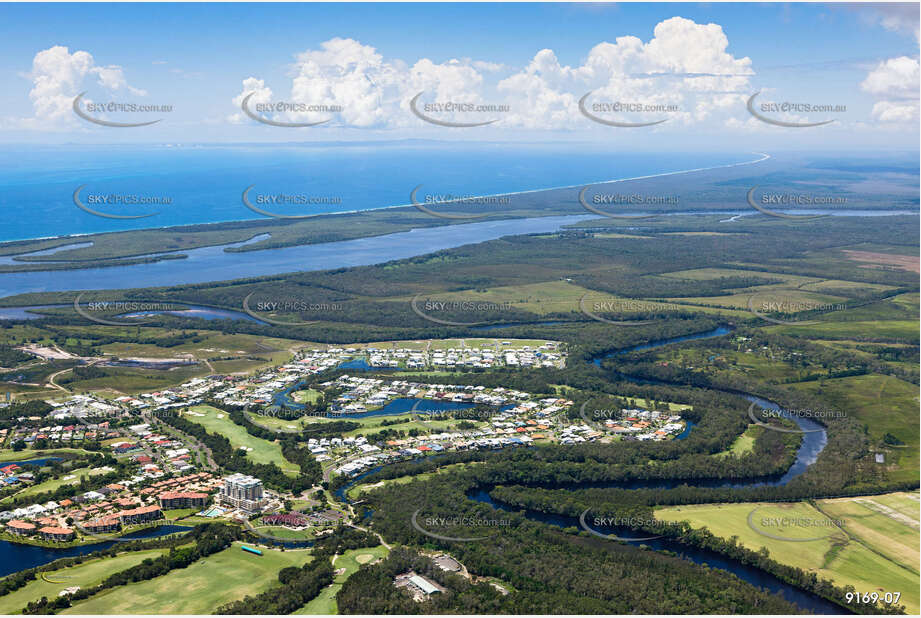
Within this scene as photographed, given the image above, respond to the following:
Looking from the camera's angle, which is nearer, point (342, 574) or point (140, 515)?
point (342, 574)

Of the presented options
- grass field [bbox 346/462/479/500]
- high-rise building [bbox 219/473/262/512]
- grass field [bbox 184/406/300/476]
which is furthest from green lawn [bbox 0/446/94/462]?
grass field [bbox 346/462/479/500]

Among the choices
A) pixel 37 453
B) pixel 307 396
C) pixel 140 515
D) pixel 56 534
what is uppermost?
pixel 307 396

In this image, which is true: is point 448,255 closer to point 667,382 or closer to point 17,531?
point 667,382

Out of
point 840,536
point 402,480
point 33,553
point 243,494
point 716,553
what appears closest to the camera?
point 33,553

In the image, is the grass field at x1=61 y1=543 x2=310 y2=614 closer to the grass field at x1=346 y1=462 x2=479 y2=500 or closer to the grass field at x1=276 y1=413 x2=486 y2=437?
the grass field at x1=346 y1=462 x2=479 y2=500

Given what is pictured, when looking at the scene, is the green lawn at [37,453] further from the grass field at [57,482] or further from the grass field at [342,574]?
the grass field at [342,574]

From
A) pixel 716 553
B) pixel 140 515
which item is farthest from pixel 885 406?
pixel 140 515

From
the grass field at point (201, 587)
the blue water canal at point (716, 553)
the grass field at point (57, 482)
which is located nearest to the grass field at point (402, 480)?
the blue water canal at point (716, 553)

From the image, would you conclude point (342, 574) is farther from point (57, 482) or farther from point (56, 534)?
point (57, 482)
